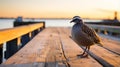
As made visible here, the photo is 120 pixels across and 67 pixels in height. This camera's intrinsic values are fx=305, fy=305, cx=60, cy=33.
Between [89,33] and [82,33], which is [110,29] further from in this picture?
[82,33]

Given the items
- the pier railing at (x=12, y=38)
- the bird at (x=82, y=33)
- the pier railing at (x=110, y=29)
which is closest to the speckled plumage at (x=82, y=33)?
the bird at (x=82, y=33)

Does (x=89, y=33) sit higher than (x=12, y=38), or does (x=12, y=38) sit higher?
(x=89, y=33)

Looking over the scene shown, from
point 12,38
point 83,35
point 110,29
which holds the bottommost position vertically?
point 110,29

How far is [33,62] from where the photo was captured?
15.0 ft

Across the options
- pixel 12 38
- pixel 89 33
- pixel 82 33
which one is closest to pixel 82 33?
pixel 82 33

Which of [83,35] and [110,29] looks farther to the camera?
[110,29]

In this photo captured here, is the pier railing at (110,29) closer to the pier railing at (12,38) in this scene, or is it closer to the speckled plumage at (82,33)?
the pier railing at (12,38)

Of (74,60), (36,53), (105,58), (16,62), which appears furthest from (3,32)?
→ (105,58)

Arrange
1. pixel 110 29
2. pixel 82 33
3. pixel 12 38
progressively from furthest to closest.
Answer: pixel 110 29 → pixel 12 38 → pixel 82 33

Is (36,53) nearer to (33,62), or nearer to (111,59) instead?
(33,62)

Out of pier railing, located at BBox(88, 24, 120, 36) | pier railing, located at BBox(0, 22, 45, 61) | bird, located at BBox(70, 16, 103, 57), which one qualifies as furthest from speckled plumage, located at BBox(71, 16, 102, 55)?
pier railing, located at BBox(88, 24, 120, 36)

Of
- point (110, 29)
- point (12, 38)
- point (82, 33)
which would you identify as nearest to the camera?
point (82, 33)

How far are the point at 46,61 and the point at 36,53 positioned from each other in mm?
1013

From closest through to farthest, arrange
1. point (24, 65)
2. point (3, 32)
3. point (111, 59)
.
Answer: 1. point (24, 65)
2. point (111, 59)
3. point (3, 32)
